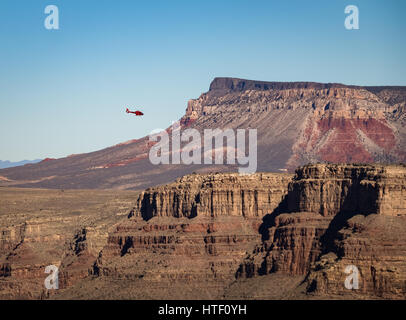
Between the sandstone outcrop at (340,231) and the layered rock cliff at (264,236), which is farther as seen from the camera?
the layered rock cliff at (264,236)

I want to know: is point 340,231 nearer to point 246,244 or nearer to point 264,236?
point 264,236

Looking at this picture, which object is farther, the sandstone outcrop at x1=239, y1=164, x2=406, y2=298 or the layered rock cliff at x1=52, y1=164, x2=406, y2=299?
the layered rock cliff at x1=52, y1=164, x2=406, y2=299

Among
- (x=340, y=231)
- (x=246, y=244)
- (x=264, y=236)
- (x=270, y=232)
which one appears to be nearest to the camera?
(x=340, y=231)

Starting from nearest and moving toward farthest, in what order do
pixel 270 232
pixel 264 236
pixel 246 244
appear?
pixel 270 232, pixel 246 244, pixel 264 236

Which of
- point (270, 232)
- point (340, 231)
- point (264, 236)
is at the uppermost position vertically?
point (340, 231)

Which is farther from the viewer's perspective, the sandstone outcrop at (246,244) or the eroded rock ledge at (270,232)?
the sandstone outcrop at (246,244)

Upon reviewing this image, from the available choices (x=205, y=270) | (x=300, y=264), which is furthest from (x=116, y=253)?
(x=300, y=264)

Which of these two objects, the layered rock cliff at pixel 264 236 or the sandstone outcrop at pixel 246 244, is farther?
the sandstone outcrop at pixel 246 244


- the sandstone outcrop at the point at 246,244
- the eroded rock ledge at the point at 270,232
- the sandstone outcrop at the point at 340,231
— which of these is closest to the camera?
the sandstone outcrop at the point at 340,231

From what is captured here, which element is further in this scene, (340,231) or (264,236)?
(264,236)

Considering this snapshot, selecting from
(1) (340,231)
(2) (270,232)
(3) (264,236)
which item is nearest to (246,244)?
(3) (264,236)

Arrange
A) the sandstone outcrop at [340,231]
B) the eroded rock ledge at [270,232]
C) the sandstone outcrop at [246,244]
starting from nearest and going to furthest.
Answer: the sandstone outcrop at [340,231], the eroded rock ledge at [270,232], the sandstone outcrop at [246,244]

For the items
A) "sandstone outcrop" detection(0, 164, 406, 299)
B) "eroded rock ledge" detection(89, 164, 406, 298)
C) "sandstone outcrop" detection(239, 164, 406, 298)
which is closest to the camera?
"sandstone outcrop" detection(239, 164, 406, 298)
